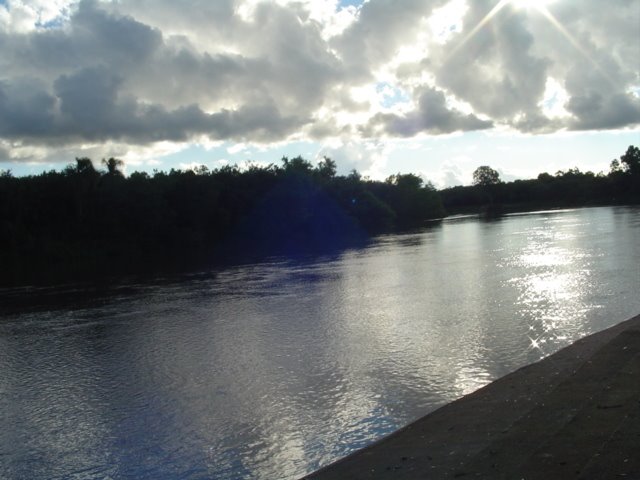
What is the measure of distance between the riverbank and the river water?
95cm

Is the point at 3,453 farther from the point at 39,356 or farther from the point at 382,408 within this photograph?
the point at 39,356

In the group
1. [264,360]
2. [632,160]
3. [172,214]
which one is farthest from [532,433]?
[632,160]

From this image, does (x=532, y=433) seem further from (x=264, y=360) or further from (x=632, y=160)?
(x=632, y=160)

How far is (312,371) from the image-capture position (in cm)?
1414

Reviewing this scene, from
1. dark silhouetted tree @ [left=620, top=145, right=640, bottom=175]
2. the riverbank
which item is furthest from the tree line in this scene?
dark silhouetted tree @ [left=620, top=145, right=640, bottom=175]

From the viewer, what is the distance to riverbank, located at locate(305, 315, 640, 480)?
6.41 m

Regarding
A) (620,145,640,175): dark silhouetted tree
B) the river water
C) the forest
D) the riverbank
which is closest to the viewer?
the riverbank

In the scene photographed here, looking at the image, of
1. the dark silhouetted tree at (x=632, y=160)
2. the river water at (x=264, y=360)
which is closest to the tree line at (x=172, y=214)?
the river water at (x=264, y=360)

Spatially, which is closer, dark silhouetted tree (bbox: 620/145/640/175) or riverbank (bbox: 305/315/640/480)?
riverbank (bbox: 305/315/640/480)

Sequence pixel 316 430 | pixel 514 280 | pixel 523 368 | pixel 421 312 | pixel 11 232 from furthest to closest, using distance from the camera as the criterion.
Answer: pixel 11 232, pixel 514 280, pixel 421 312, pixel 523 368, pixel 316 430

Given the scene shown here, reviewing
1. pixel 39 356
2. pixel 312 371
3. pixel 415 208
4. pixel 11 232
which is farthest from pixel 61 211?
pixel 415 208

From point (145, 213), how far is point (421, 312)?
2596 inches

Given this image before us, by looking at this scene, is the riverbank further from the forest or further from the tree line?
the tree line

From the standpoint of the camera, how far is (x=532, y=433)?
24.8 feet
